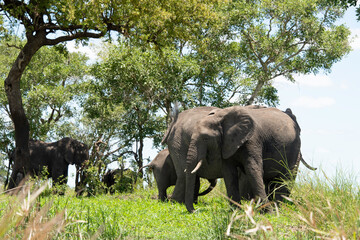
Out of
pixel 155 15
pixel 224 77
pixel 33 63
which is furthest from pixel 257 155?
pixel 33 63

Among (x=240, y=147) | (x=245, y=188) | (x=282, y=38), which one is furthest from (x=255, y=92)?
(x=240, y=147)

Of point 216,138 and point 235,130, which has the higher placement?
point 235,130

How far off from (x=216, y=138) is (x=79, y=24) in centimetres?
765

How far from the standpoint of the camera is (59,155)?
1969cm

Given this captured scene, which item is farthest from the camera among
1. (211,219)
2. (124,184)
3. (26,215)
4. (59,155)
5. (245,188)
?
(59,155)

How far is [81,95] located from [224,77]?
8.25 meters

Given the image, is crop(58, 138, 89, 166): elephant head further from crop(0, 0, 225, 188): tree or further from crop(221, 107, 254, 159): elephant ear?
crop(221, 107, 254, 159): elephant ear

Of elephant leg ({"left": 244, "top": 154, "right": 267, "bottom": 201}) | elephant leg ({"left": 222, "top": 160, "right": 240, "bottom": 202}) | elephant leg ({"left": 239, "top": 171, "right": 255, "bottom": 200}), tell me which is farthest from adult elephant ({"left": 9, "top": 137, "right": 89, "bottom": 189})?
elephant leg ({"left": 244, "top": 154, "right": 267, "bottom": 201})

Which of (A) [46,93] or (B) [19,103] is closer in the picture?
(B) [19,103]

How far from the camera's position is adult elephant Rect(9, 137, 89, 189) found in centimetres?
1953

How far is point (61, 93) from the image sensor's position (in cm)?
2658

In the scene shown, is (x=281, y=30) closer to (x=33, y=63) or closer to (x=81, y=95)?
(x=81, y=95)

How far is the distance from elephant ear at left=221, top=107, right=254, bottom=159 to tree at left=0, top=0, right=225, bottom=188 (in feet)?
19.8

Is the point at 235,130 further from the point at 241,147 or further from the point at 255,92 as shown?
the point at 255,92
